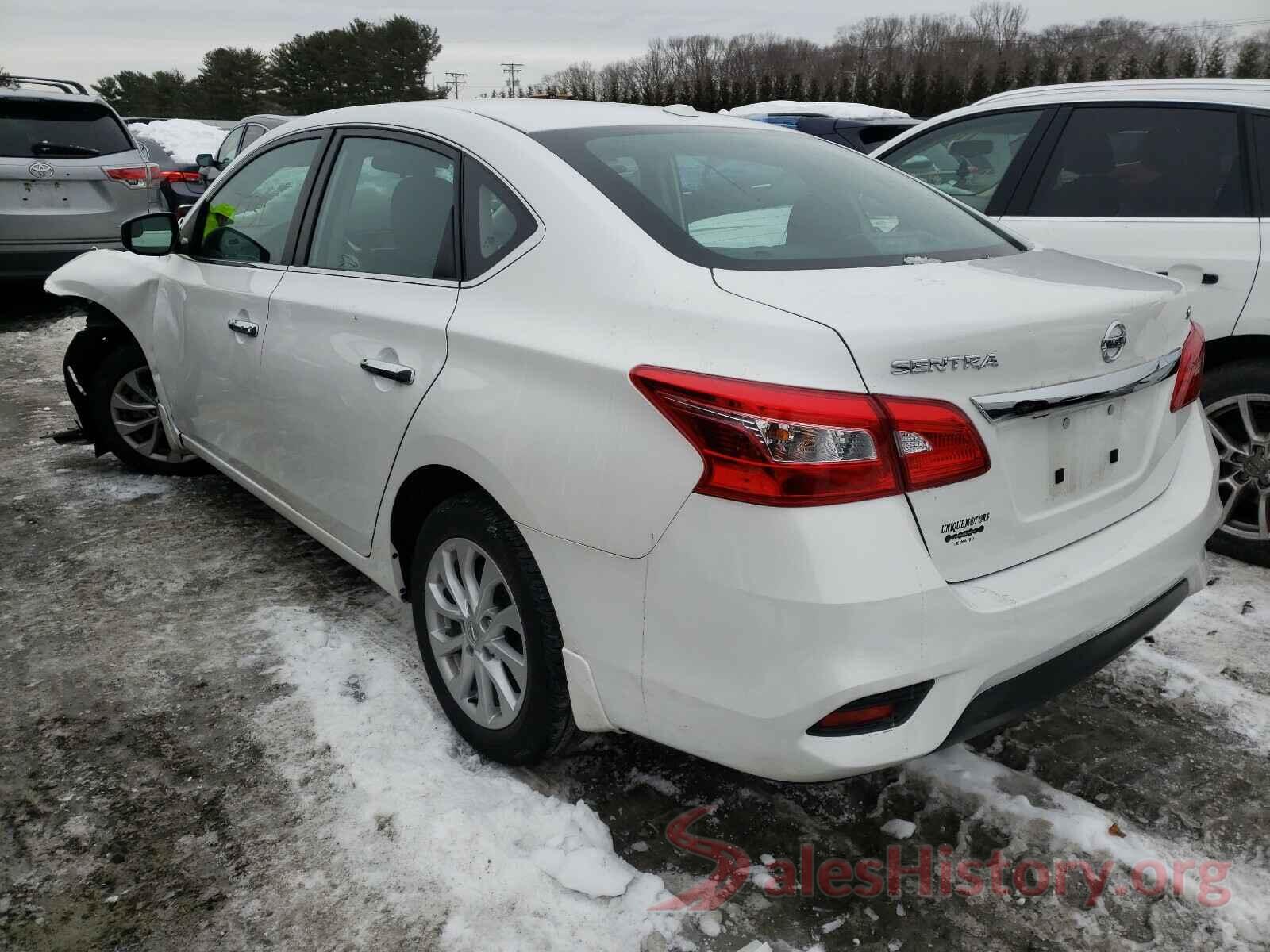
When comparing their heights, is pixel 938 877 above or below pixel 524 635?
below

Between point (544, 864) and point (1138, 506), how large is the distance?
1.61 meters

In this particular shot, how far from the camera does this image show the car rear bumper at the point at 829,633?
5.63 feet

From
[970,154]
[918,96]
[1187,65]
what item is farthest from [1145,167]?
[1187,65]

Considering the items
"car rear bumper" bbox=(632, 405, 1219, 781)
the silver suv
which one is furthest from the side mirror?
the silver suv

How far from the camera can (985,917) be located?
212cm

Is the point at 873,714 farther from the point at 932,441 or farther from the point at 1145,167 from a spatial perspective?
the point at 1145,167

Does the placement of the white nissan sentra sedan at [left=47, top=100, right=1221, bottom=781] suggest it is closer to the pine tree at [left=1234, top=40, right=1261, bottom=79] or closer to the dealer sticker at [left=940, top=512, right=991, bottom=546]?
the dealer sticker at [left=940, top=512, right=991, bottom=546]

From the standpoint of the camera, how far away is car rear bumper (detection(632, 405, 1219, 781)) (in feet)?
5.63

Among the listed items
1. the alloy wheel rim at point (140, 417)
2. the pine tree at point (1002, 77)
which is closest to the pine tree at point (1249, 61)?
the pine tree at point (1002, 77)

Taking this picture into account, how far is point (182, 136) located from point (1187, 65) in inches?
1821

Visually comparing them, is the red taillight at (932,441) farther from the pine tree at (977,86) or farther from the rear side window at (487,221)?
the pine tree at (977,86)

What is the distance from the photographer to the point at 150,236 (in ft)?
13.3

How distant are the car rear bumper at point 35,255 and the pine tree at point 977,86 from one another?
148 feet

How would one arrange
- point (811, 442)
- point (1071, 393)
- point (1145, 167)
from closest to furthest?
point (811, 442) → point (1071, 393) → point (1145, 167)
